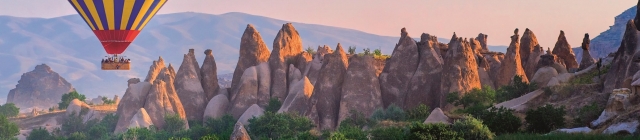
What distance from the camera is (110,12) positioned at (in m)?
52.4

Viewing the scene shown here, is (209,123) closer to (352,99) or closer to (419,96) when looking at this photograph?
(352,99)

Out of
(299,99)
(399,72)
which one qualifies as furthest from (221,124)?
(399,72)

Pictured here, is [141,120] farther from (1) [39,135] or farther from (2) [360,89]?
(2) [360,89]

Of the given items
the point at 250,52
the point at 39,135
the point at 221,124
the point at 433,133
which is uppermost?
the point at 250,52

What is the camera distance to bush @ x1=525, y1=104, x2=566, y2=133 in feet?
Result: 127

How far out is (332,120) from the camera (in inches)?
2042

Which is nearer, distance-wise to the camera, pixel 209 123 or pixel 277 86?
pixel 209 123

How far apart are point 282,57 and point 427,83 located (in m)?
13.7

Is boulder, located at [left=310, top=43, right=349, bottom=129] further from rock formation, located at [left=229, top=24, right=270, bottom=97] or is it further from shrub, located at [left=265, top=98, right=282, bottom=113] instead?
rock formation, located at [left=229, top=24, right=270, bottom=97]

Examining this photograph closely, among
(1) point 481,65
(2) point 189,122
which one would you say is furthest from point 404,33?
(2) point 189,122

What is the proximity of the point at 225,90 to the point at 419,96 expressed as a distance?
51.1 feet

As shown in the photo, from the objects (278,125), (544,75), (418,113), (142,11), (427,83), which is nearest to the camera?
(418,113)

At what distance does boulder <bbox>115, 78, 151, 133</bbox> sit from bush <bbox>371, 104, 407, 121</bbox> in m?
16.0

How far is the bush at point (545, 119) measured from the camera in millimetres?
38825
